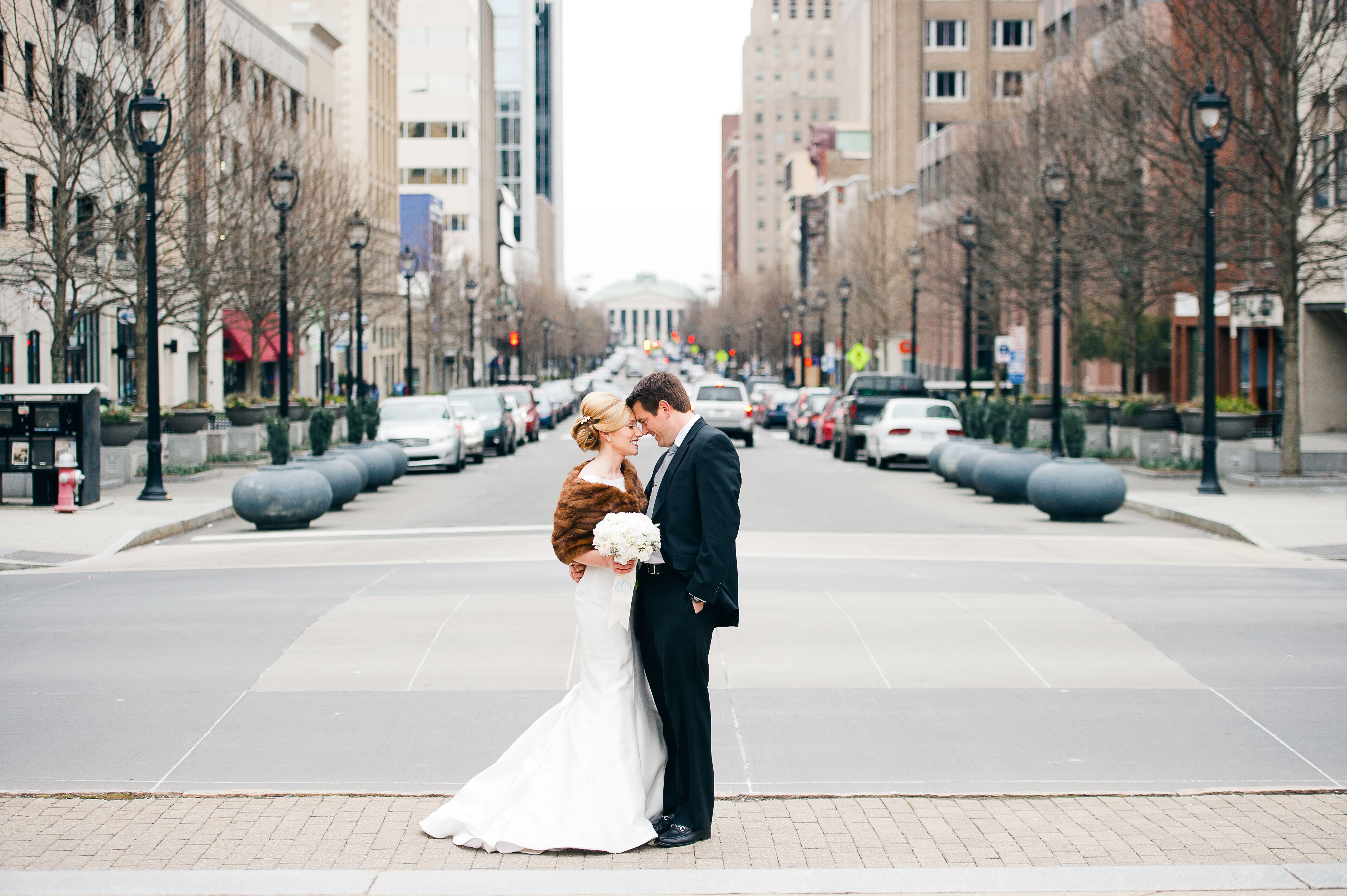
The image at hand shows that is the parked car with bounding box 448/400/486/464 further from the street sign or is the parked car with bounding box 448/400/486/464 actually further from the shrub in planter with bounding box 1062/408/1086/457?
the street sign

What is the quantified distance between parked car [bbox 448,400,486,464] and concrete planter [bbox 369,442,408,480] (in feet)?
15.7

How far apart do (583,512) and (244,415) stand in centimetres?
2938

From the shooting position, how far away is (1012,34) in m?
96.4

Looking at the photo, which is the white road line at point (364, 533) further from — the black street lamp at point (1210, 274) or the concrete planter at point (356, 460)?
the black street lamp at point (1210, 274)

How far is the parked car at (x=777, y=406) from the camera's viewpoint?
5762 cm

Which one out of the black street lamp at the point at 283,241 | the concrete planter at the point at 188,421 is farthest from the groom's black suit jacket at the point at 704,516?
the concrete planter at the point at 188,421

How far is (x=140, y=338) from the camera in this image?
32156 mm

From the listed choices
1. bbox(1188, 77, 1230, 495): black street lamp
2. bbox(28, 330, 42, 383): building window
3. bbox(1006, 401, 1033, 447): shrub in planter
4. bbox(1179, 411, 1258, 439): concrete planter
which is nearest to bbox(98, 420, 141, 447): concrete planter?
bbox(28, 330, 42, 383): building window

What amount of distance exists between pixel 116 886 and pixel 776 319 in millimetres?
108615

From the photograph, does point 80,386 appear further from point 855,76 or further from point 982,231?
point 855,76

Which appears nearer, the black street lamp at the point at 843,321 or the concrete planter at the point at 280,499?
the concrete planter at the point at 280,499

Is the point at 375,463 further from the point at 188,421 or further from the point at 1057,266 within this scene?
the point at 1057,266

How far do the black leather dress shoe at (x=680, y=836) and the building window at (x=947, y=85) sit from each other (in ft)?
316

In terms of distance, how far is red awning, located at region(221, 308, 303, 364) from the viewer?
1919 inches
